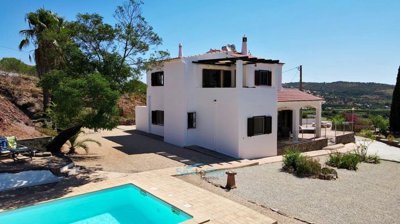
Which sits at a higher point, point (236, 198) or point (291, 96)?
point (291, 96)

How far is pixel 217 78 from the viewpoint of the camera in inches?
898

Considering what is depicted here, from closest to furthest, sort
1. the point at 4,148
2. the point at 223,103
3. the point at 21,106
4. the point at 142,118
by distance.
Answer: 1. the point at 4,148
2. the point at 223,103
3. the point at 142,118
4. the point at 21,106

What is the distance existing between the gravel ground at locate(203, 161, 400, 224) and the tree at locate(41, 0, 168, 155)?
598cm

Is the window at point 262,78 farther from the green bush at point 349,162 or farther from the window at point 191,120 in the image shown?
the green bush at point 349,162

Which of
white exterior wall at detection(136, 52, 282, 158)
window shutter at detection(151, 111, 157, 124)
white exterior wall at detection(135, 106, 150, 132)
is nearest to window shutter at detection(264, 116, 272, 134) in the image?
white exterior wall at detection(136, 52, 282, 158)

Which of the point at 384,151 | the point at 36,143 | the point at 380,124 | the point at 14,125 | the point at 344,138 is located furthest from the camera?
the point at 380,124

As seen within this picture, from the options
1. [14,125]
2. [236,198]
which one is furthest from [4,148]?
[236,198]

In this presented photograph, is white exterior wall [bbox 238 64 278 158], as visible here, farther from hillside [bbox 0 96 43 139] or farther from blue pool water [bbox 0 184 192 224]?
hillside [bbox 0 96 43 139]

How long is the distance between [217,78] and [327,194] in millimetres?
12669

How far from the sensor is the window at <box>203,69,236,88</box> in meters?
22.2

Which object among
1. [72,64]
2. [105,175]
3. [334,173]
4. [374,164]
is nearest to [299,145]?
[374,164]

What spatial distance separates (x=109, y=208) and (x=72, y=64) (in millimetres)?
7393

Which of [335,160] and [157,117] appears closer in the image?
[335,160]

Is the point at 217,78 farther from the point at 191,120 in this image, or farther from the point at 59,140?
the point at 59,140
